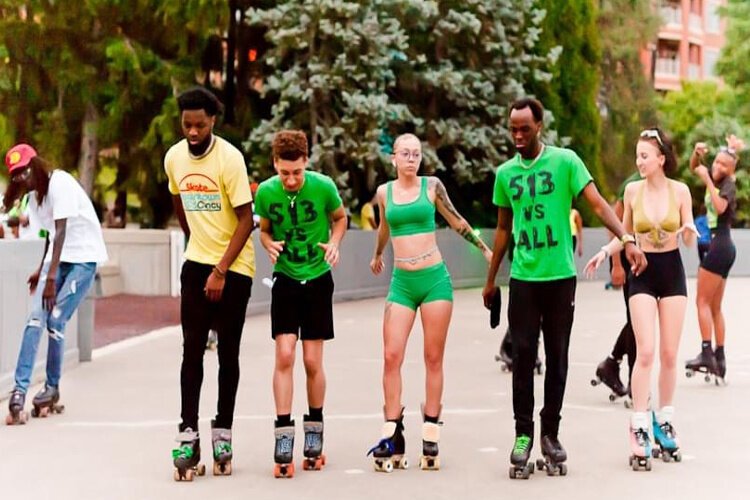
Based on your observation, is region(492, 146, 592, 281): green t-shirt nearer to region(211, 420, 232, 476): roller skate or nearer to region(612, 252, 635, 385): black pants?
region(612, 252, 635, 385): black pants

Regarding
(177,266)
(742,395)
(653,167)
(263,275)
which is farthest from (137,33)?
(653,167)

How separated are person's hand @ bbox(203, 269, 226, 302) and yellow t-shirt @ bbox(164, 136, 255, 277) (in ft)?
0.40

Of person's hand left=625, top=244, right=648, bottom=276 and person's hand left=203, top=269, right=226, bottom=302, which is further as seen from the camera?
person's hand left=625, top=244, right=648, bottom=276

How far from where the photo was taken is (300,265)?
7.43 meters

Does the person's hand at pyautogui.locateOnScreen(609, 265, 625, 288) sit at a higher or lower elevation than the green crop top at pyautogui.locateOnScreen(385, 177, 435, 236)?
lower

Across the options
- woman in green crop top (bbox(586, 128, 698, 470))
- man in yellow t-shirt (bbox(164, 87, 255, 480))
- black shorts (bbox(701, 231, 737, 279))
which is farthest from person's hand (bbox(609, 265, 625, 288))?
black shorts (bbox(701, 231, 737, 279))

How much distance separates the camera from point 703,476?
7.26 meters

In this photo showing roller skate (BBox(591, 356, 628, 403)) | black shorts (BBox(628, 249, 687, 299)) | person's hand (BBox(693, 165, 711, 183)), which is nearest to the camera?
black shorts (BBox(628, 249, 687, 299))

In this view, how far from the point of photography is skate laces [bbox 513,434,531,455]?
23.6ft

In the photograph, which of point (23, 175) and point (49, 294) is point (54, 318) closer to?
point (49, 294)

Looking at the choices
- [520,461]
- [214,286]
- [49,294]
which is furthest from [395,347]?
[49,294]

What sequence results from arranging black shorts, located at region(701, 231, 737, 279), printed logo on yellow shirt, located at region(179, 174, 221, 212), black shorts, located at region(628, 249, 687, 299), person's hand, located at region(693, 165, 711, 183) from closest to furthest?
printed logo on yellow shirt, located at region(179, 174, 221, 212), black shorts, located at region(628, 249, 687, 299), person's hand, located at region(693, 165, 711, 183), black shorts, located at region(701, 231, 737, 279)

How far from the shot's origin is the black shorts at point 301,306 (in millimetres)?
7441

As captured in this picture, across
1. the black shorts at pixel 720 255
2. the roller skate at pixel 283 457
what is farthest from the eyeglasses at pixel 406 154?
the black shorts at pixel 720 255
